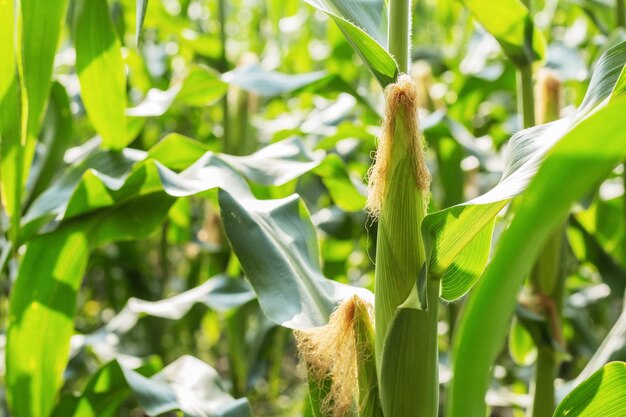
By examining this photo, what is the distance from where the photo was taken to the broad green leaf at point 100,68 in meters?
0.88

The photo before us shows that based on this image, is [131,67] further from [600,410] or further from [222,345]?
[600,410]

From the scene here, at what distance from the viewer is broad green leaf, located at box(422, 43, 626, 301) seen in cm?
47

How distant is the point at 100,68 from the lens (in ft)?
2.97

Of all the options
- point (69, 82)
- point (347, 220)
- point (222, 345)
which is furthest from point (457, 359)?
point (222, 345)

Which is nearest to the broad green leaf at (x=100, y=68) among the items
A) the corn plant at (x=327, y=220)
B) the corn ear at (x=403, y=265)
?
the corn plant at (x=327, y=220)

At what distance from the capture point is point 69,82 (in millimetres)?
1502

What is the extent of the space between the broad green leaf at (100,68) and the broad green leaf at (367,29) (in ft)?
1.19

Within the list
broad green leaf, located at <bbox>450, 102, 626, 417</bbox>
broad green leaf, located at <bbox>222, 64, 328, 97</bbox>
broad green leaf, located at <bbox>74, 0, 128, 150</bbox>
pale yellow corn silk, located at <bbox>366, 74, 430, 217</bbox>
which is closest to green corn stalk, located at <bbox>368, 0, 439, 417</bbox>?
pale yellow corn silk, located at <bbox>366, 74, 430, 217</bbox>

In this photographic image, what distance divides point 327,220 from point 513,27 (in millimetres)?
712

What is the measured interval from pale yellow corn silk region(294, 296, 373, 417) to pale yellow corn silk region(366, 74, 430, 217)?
10cm

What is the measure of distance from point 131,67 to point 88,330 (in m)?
0.66

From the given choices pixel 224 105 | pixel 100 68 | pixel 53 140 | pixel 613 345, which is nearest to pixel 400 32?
pixel 613 345

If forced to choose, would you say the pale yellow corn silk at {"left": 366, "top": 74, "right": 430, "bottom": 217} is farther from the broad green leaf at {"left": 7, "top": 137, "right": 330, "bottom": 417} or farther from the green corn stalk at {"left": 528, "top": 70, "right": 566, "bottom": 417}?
the green corn stalk at {"left": 528, "top": 70, "right": 566, "bottom": 417}

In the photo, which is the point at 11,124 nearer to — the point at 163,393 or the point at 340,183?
the point at 163,393
